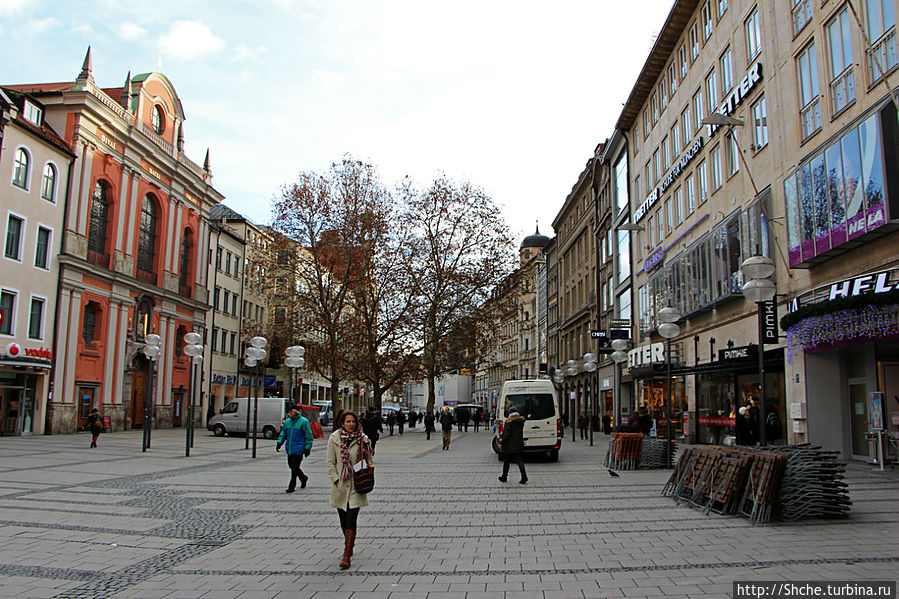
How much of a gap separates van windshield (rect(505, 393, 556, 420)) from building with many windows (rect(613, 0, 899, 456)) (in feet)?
14.9

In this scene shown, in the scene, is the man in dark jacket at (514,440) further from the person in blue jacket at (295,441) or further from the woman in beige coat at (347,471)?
the woman in beige coat at (347,471)

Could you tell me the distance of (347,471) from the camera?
7.61m

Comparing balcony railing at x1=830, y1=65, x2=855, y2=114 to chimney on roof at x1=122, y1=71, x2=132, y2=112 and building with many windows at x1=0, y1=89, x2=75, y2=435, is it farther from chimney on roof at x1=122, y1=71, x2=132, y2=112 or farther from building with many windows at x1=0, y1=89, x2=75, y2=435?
chimney on roof at x1=122, y1=71, x2=132, y2=112

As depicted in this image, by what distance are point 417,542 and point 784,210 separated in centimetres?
1651

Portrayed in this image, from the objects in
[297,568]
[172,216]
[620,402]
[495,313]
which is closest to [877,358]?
[297,568]

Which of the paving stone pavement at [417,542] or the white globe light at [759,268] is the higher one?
the white globe light at [759,268]

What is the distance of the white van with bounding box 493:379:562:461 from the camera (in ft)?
69.0

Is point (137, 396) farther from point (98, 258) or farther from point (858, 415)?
point (858, 415)

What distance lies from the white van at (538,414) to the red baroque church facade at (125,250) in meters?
24.7

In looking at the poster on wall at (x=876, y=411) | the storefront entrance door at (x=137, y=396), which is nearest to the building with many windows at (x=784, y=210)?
the poster on wall at (x=876, y=411)

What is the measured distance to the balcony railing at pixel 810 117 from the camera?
18.5 metres

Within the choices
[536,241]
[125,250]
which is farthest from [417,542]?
[536,241]

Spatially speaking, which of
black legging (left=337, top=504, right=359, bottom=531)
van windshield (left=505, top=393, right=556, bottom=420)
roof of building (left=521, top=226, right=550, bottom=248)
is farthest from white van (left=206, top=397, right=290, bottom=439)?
roof of building (left=521, top=226, right=550, bottom=248)

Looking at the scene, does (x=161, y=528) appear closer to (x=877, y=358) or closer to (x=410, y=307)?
(x=877, y=358)
